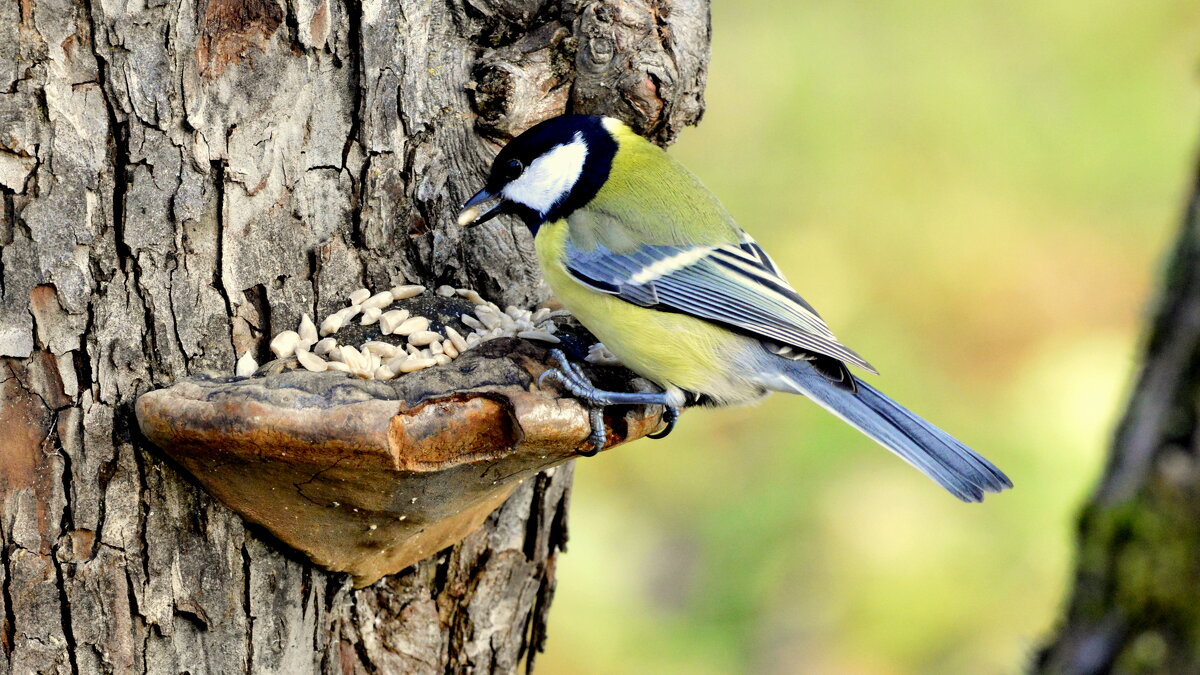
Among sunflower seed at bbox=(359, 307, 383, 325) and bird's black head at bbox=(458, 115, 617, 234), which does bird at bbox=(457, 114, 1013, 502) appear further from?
sunflower seed at bbox=(359, 307, 383, 325)

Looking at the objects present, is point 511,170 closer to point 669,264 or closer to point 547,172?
point 547,172

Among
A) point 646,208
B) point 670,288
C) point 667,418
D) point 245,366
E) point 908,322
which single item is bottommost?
point 908,322

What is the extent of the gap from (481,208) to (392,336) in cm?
38

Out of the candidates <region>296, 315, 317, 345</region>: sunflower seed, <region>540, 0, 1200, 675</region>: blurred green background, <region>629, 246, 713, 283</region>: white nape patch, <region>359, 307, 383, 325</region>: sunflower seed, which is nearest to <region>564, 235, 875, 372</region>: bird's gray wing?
<region>629, 246, 713, 283</region>: white nape patch

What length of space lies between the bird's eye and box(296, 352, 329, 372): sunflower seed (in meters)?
0.55

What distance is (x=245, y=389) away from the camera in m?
1.57

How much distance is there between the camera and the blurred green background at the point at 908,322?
3.49 metres

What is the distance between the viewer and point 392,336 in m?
1.99

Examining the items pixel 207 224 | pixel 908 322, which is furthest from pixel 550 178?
pixel 908 322

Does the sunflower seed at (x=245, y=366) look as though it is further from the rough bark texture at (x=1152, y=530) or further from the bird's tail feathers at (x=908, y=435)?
the rough bark texture at (x=1152, y=530)

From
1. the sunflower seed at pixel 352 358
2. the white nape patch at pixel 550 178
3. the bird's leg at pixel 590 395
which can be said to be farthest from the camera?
the white nape patch at pixel 550 178

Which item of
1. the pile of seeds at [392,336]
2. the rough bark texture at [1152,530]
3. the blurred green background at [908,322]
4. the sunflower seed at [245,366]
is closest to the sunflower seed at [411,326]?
the pile of seeds at [392,336]

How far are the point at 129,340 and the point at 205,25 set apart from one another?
1.85 ft

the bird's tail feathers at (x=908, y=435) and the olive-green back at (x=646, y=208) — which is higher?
the olive-green back at (x=646, y=208)
